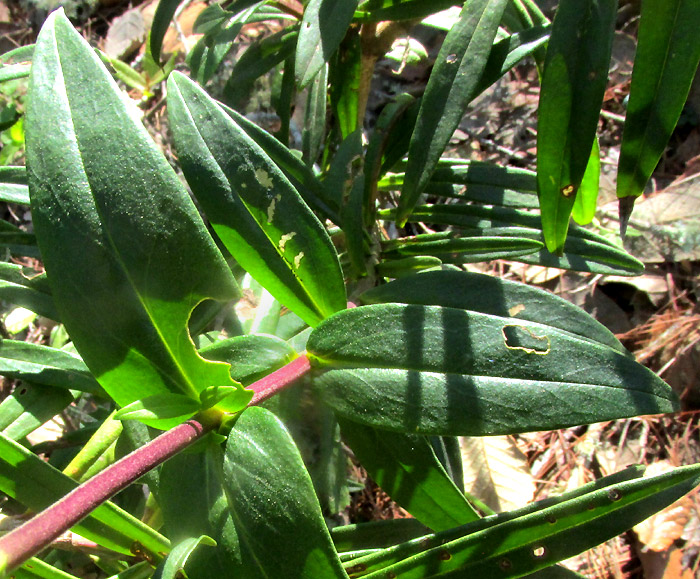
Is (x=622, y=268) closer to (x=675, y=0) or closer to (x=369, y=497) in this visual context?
(x=675, y=0)

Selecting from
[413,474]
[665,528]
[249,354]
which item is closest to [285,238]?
[249,354]

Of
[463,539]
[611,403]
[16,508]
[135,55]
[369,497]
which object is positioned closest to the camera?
[611,403]

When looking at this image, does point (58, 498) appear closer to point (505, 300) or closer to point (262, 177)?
point (262, 177)

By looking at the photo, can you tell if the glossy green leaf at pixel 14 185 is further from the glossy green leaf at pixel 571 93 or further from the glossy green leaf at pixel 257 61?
the glossy green leaf at pixel 571 93

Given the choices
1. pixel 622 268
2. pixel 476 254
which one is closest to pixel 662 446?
pixel 622 268

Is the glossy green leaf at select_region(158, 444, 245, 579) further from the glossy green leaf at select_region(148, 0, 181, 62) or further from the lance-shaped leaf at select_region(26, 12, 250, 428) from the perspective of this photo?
the glossy green leaf at select_region(148, 0, 181, 62)

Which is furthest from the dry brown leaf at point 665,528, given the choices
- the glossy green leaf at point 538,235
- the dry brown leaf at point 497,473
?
the glossy green leaf at point 538,235

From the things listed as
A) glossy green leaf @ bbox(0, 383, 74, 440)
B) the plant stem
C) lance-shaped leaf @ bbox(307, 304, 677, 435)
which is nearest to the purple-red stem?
the plant stem
